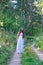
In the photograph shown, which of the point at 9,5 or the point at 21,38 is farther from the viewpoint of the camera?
the point at 9,5

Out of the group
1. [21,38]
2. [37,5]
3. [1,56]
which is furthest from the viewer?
[37,5]

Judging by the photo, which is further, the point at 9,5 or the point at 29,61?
the point at 9,5

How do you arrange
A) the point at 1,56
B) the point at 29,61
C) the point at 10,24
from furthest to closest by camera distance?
1. the point at 10,24
2. the point at 1,56
3. the point at 29,61

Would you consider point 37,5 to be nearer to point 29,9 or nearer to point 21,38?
point 29,9

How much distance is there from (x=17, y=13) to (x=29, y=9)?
1.11 metres

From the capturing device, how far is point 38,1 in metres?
30.1

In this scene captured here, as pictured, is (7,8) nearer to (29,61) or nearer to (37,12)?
(37,12)

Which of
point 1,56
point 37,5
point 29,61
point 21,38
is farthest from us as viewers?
point 37,5

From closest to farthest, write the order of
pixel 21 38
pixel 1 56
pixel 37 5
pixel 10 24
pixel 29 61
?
1. pixel 29 61
2. pixel 1 56
3. pixel 21 38
4. pixel 10 24
5. pixel 37 5

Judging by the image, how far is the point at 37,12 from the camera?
2888 cm

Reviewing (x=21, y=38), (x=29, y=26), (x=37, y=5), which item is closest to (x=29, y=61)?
(x=21, y=38)

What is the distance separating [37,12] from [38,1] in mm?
1610

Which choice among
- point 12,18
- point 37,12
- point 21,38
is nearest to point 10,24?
point 12,18

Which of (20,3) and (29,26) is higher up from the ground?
(20,3)
